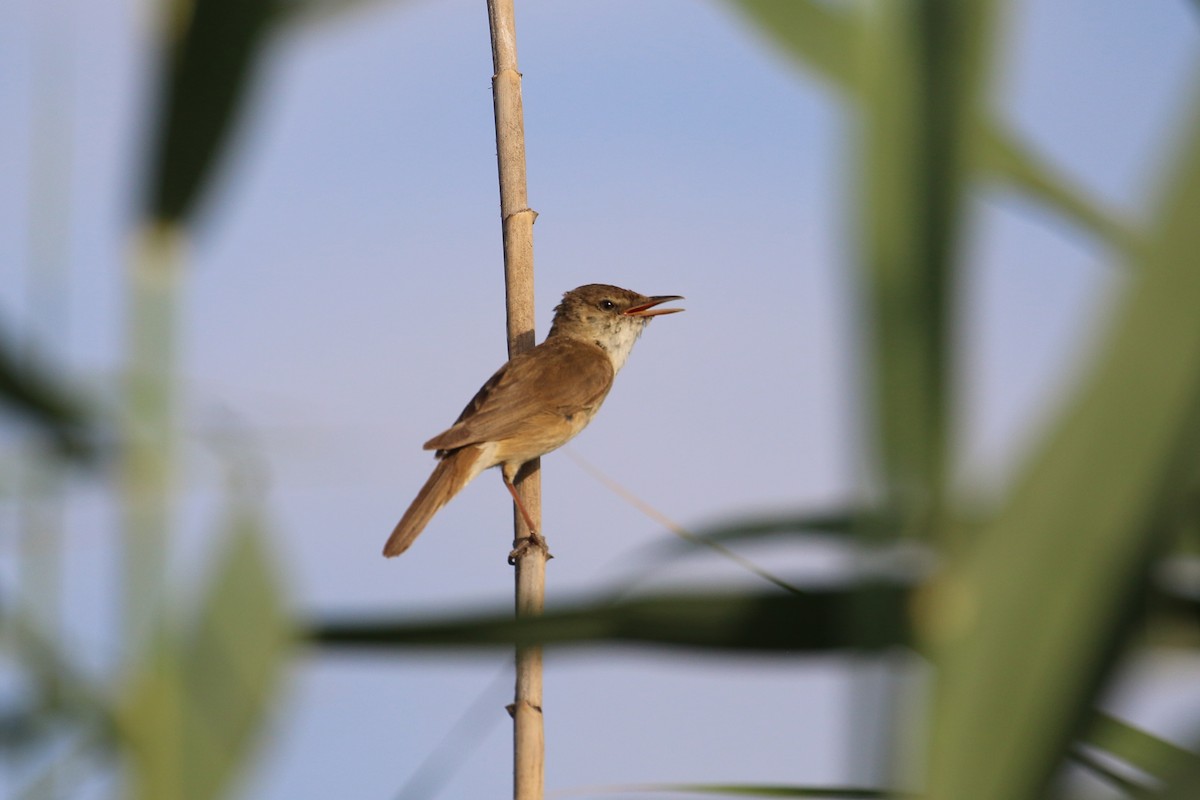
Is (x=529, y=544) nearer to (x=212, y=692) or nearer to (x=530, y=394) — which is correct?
(x=530, y=394)

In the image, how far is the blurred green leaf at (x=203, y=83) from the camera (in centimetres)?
64

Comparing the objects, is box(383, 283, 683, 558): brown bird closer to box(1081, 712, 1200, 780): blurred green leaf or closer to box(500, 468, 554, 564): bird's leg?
box(500, 468, 554, 564): bird's leg

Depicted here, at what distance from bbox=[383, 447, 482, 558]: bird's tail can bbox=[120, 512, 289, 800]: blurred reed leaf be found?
4554mm

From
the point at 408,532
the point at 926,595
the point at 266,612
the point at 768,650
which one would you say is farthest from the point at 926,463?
the point at 408,532

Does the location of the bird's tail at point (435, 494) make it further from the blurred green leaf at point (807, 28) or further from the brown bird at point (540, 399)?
the blurred green leaf at point (807, 28)

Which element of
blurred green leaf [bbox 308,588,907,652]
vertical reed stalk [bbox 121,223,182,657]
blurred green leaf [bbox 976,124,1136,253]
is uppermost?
blurred green leaf [bbox 976,124,1136,253]

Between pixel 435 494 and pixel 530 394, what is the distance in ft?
2.56

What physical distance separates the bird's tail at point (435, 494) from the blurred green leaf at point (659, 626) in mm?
4575

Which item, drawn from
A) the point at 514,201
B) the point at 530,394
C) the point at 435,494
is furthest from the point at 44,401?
the point at 530,394

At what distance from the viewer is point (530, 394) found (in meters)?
5.88

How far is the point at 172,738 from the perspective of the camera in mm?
668

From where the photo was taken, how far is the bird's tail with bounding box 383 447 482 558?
522 cm


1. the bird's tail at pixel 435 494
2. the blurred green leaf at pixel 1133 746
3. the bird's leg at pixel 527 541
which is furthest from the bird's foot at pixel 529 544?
the blurred green leaf at pixel 1133 746

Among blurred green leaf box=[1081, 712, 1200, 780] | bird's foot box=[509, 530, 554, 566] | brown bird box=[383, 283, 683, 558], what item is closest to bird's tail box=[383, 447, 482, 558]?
brown bird box=[383, 283, 683, 558]
